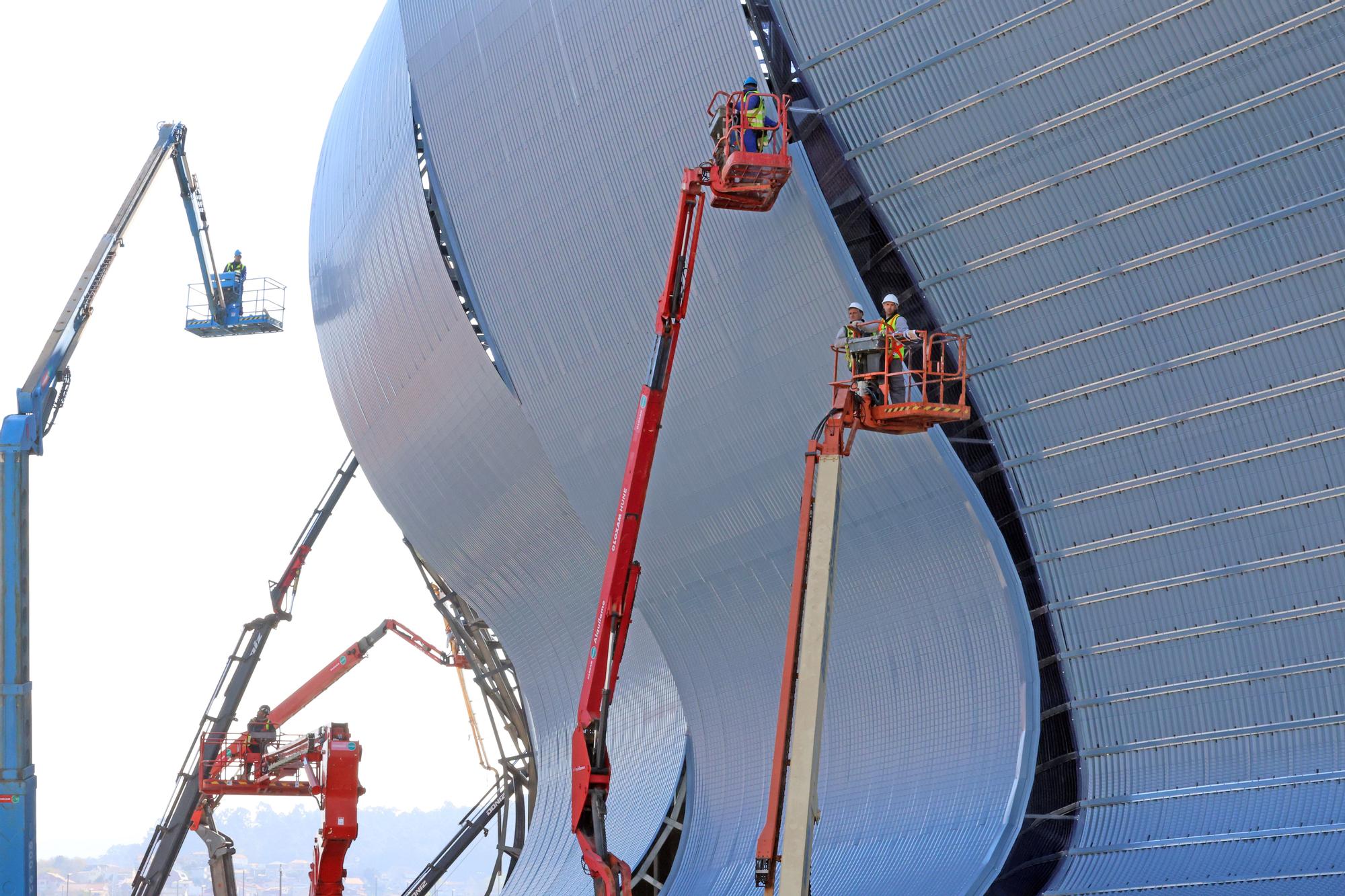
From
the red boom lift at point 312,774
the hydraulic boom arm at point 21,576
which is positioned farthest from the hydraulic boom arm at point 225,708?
the hydraulic boom arm at point 21,576

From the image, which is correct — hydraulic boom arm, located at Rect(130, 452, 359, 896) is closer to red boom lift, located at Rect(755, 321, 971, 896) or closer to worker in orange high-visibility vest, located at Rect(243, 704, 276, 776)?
worker in orange high-visibility vest, located at Rect(243, 704, 276, 776)

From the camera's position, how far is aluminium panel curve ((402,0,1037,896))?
22453 millimetres

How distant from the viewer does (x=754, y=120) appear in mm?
20719

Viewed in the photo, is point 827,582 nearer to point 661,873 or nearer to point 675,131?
point 675,131

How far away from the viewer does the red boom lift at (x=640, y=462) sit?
65.3ft

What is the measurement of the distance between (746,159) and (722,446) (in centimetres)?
583

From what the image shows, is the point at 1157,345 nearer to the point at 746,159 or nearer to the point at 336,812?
the point at 746,159

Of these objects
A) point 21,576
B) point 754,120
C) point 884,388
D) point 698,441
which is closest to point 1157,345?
point 884,388

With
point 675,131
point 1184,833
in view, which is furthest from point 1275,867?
A: point 675,131

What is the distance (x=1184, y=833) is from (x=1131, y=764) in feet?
4.03

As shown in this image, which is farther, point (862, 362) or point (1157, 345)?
point (1157, 345)

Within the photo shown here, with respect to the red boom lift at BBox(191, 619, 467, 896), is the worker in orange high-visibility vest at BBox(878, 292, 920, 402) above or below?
above

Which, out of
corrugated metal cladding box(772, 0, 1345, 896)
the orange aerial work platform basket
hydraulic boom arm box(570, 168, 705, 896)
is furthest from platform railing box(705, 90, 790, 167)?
the orange aerial work platform basket

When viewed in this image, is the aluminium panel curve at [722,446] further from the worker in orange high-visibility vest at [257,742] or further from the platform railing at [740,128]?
the worker in orange high-visibility vest at [257,742]
